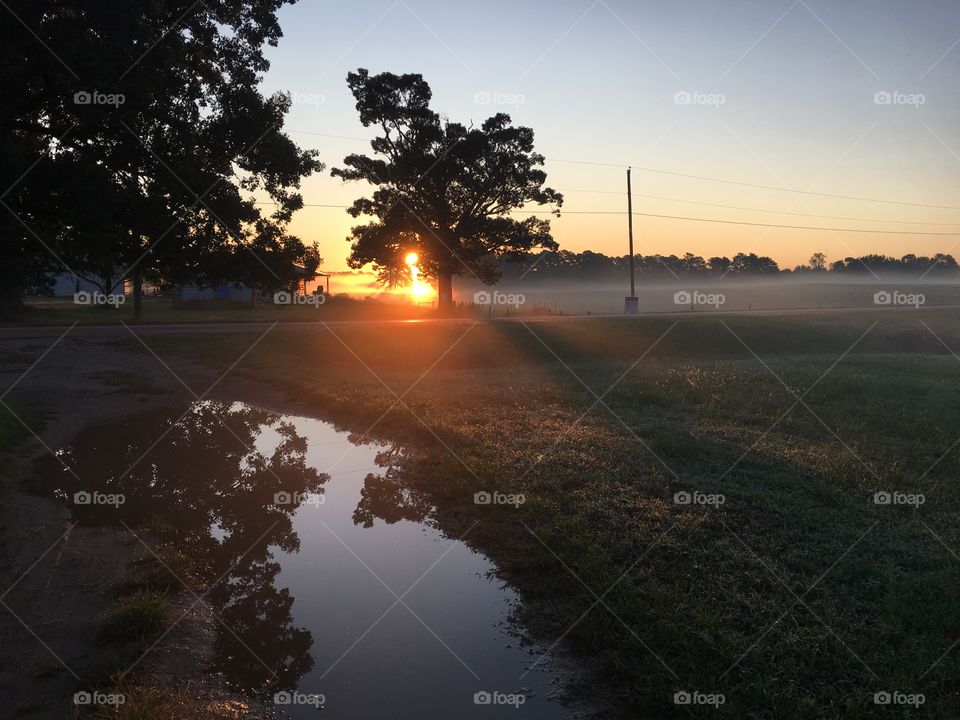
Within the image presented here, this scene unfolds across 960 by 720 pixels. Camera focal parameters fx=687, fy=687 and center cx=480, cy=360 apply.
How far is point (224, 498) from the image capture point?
9453mm

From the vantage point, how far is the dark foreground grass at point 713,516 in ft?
16.1

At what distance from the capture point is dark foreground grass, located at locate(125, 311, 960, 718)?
16.1 ft

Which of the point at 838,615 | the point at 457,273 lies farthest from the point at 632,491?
the point at 457,273

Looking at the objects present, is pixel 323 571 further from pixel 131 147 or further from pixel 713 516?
pixel 131 147

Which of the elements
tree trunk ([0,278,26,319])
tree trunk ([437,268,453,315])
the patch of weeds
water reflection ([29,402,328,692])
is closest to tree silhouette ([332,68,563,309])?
tree trunk ([437,268,453,315])

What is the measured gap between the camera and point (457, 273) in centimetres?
4669

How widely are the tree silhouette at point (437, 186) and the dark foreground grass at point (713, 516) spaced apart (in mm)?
25852

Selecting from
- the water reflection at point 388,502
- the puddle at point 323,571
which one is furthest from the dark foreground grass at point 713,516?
the puddle at point 323,571

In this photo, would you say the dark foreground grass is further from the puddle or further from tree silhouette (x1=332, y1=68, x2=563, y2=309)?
tree silhouette (x1=332, y1=68, x2=563, y2=309)

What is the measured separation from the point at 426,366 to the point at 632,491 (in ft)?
48.4

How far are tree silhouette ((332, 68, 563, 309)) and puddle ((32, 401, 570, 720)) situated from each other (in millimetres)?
33335

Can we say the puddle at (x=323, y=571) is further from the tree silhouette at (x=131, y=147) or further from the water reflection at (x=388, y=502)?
the tree silhouette at (x=131, y=147)

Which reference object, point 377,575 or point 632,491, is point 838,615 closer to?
point 632,491

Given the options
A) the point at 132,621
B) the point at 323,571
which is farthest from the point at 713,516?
the point at 132,621
